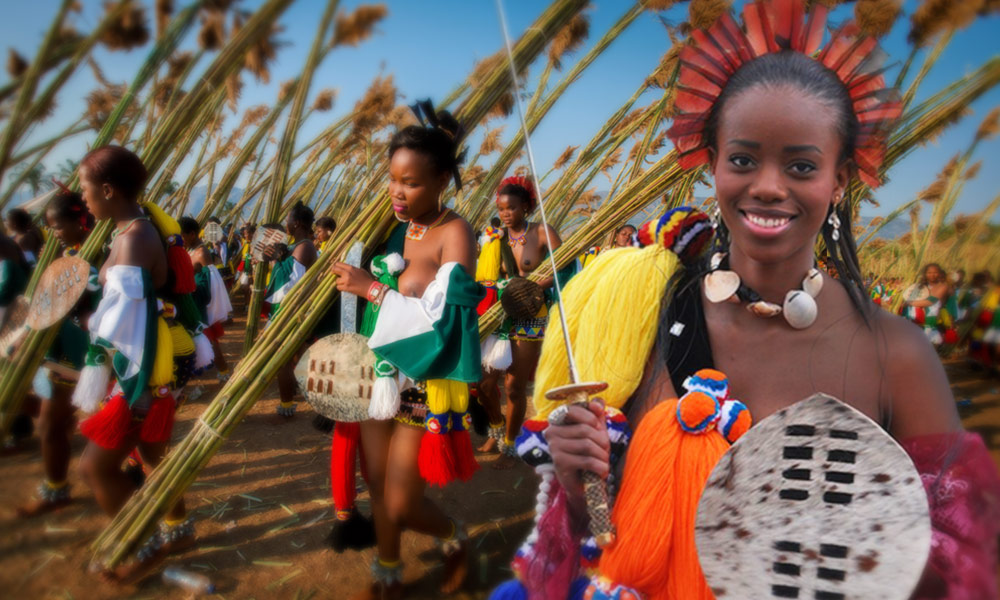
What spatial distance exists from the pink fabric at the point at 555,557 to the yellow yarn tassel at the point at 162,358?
212 cm

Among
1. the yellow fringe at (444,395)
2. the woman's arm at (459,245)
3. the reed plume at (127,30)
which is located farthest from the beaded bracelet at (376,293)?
the reed plume at (127,30)

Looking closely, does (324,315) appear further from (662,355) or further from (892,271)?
(892,271)

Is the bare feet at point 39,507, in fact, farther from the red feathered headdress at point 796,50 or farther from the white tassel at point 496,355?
the red feathered headdress at point 796,50

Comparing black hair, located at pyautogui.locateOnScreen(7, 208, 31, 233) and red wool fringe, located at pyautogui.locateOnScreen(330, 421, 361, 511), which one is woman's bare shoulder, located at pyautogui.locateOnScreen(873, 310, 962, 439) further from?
black hair, located at pyautogui.locateOnScreen(7, 208, 31, 233)

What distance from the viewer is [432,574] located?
9.23ft

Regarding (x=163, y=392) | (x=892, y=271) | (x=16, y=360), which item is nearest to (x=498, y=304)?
(x=163, y=392)

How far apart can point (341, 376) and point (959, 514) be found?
196 cm

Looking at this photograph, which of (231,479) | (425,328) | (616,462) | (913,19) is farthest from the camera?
(231,479)

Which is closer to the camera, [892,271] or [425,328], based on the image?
[425,328]

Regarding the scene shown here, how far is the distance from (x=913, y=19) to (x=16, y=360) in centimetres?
362

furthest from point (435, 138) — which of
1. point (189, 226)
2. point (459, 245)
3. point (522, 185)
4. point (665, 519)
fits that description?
point (189, 226)

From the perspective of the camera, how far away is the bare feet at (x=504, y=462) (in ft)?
13.4

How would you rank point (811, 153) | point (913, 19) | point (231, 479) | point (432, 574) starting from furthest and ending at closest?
1. point (231, 479)
2. point (432, 574)
3. point (913, 19)
4. point (811, 153)

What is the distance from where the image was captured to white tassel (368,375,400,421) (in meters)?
2.18
